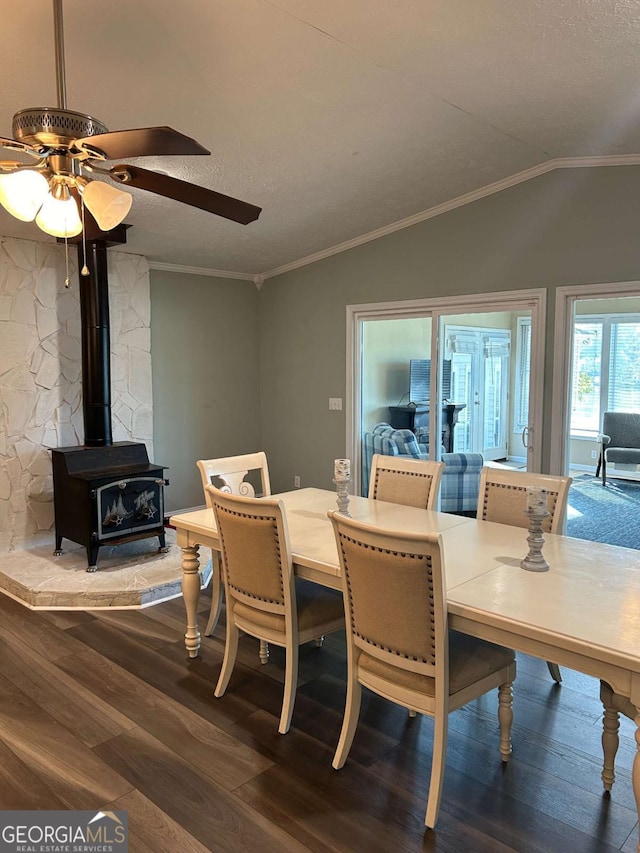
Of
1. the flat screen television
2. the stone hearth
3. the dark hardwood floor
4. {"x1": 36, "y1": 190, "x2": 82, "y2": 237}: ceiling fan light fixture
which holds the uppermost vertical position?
{"x1": 36, "y1": 190, "x2": 82, "y2": 237}: ceiling fan light fixture

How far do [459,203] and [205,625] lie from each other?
11.3ft

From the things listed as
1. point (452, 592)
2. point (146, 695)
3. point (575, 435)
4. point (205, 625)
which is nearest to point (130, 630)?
point (205, 625)

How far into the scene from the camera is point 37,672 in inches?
120

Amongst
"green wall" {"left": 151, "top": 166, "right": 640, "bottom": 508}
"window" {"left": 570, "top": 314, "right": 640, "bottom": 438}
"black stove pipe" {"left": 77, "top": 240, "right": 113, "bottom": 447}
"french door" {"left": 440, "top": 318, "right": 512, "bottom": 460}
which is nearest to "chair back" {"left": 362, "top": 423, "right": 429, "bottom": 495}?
"green wall" {"left": 151, "top": 166, "right": 640, "bottom": 508}

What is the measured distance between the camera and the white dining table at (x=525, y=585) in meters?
1.68

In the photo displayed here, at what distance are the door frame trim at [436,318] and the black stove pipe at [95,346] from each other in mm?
2092

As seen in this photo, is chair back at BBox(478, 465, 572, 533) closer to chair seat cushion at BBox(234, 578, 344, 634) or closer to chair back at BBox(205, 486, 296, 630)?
chair seat cushion at BBox(234, 578, 344, 634)

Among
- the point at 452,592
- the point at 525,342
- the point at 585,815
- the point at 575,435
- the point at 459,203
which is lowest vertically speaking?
the point at 585,815

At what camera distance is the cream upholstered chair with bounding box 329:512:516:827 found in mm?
1919

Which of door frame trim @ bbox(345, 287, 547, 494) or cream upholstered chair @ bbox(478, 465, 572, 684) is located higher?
door frame trim @ bbox(345, 287, 547, 494)

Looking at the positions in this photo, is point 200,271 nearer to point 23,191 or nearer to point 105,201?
point 105,201

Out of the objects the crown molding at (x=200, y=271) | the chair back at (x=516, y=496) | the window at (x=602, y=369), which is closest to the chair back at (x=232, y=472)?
the chair back at (x=516, y=496)

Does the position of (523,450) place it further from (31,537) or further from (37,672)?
(31,537)

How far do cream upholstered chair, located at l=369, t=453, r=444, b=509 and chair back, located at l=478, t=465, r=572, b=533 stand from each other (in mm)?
289
